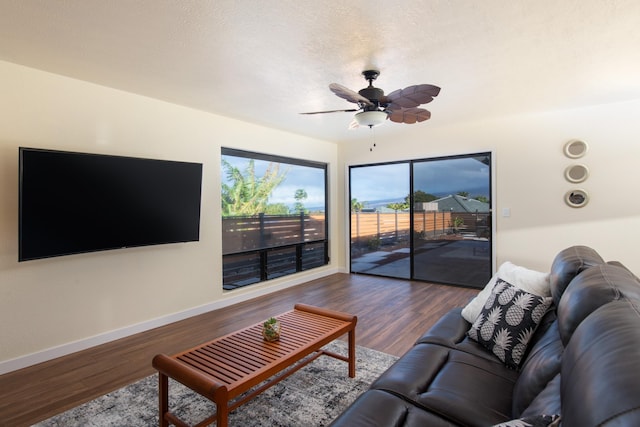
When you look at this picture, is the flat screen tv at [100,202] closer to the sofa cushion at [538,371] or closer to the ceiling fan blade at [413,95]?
the ceiling fan blade at [413,95]

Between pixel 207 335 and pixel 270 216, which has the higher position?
pixel 270 216

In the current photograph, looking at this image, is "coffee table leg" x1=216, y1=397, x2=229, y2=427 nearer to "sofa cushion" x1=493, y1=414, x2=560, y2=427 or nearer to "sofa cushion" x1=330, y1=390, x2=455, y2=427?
"sofa cushion" x1=330, y1=390, x2=455, y2=427

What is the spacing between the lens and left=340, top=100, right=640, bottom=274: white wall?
3.96 m

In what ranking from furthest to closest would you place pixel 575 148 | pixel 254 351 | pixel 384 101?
1. pixel 575 148
2. pixel 384 101
3. pixel 254 351

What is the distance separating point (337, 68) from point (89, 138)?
7.73ft

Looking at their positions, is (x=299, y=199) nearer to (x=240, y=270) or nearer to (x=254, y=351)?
(x=240, y=270)

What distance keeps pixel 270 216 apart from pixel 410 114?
2747 millimetres

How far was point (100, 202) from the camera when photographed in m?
2.95

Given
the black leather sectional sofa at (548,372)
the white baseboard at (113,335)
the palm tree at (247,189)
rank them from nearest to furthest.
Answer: the black leather sectional sofa at (548,372) < the white baseboard at (113,335) < the palm tree at (247,189)

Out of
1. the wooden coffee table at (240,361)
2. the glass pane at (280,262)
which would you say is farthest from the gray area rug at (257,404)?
the glass pane at (280,262)

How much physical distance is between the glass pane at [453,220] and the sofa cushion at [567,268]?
3.05 metres

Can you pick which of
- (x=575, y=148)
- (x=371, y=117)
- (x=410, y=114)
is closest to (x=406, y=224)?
(x=575, y=148)

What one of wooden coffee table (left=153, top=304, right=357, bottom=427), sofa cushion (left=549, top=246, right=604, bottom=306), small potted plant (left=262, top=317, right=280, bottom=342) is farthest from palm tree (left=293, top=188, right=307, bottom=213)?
sofa cushion (left=549, top=246, right=604, bottom=306)

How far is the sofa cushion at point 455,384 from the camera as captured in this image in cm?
136
